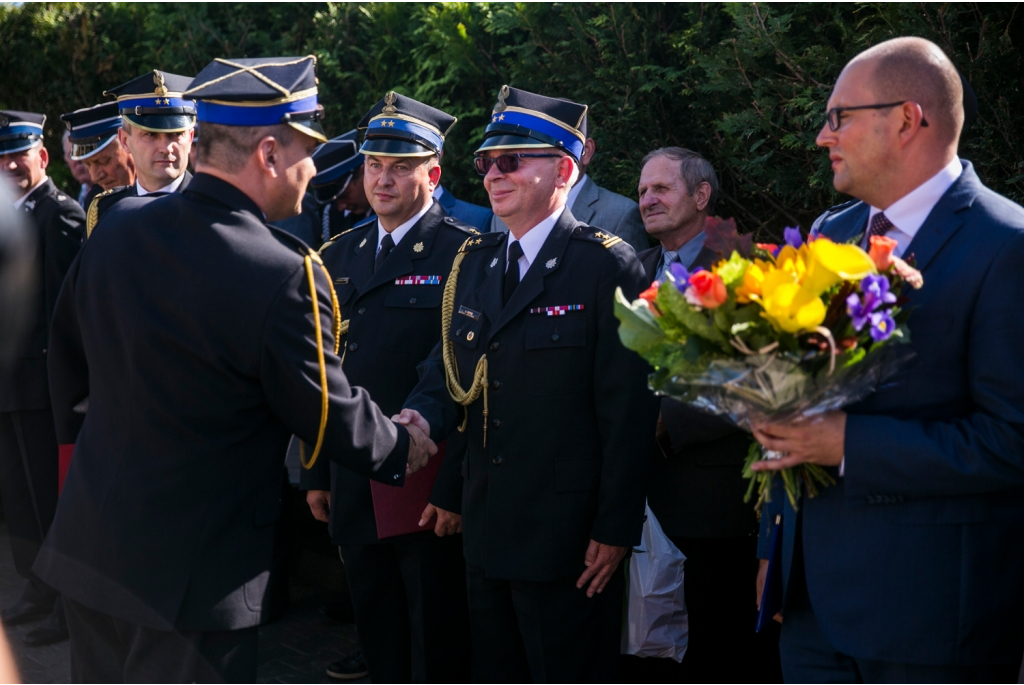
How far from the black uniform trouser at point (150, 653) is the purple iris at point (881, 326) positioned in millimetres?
1931

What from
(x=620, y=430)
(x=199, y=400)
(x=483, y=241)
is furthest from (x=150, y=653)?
(x=483, y=241)

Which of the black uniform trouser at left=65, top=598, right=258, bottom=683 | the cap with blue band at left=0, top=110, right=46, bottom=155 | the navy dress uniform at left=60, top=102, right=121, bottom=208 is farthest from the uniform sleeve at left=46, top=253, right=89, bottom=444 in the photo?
the cap with blue band at left=0, top=110, right=46, bottom=155

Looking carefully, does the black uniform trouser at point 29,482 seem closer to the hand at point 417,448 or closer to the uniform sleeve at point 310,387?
the hand at point 417,448

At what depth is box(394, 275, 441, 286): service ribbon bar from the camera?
432 centimetres

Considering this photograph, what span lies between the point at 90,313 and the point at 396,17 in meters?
4.79

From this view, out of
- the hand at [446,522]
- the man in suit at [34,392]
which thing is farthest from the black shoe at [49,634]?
the hand at [446,522]

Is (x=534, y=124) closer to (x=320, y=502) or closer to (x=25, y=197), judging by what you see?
(x=320, y=502)

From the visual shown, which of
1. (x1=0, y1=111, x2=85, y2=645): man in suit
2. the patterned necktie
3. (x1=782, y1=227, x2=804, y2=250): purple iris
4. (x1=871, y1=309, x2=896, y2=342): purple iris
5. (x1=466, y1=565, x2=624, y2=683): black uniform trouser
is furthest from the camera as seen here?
(x1=0, y1=111, x2=85, y2=645): man in suit

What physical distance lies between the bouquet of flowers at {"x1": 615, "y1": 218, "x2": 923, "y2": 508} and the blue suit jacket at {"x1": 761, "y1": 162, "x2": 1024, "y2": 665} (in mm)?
173

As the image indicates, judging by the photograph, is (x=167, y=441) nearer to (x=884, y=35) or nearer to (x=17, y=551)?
(x=884, y=35)

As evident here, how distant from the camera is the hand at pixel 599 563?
344cm

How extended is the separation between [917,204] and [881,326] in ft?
2.01

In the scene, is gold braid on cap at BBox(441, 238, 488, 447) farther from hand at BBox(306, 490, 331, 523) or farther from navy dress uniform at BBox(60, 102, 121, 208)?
navy dress uniform at BBox(60, 102, 121, 208)

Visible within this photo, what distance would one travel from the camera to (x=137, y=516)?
2648mm
